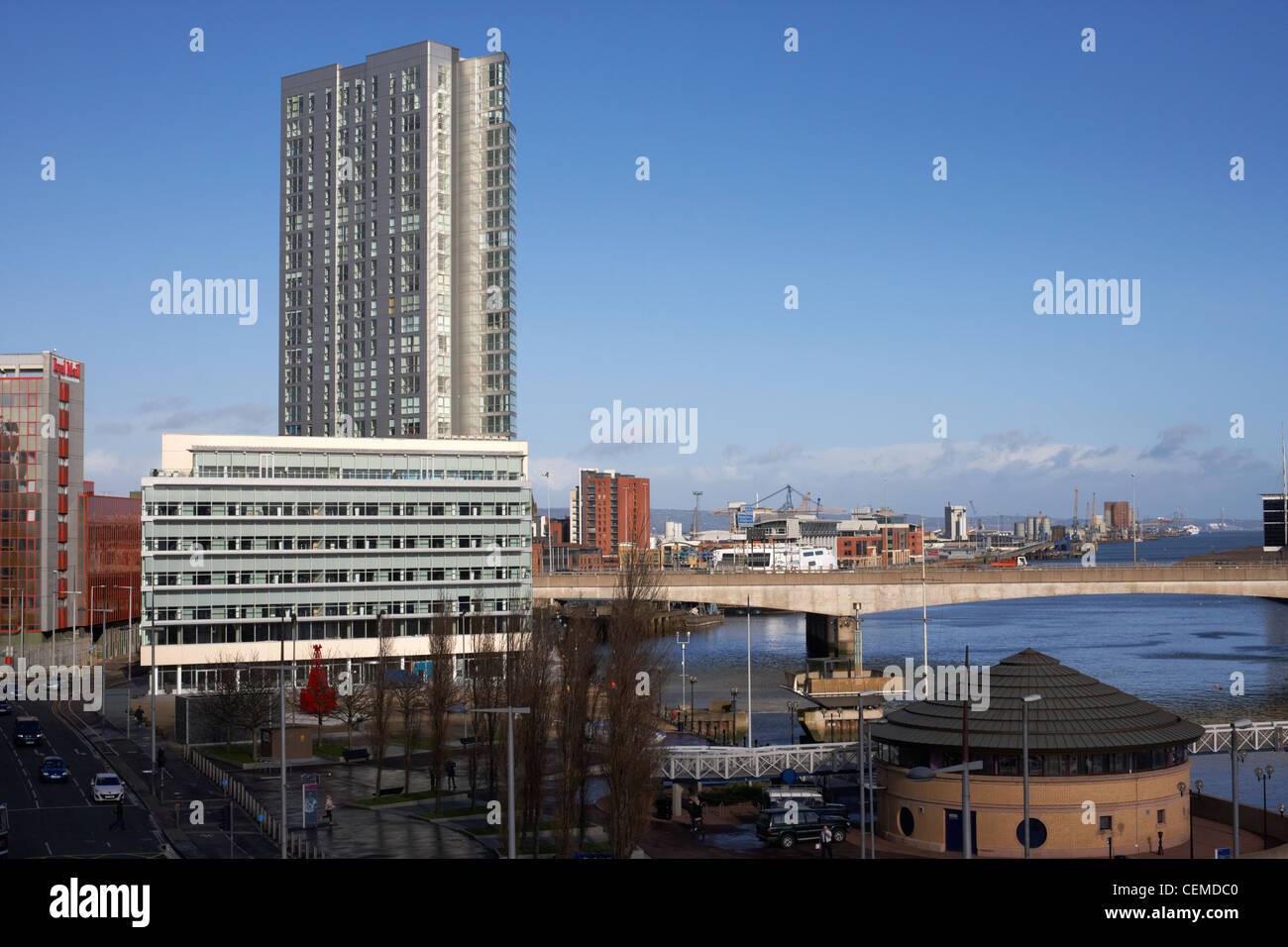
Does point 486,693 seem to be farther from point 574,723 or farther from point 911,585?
point 911,585

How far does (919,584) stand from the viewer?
399ft

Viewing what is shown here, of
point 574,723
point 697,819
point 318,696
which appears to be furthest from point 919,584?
point 574,723

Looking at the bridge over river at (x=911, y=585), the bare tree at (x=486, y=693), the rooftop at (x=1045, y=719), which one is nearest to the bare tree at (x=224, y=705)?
the bare tree at (x=486, y=693)

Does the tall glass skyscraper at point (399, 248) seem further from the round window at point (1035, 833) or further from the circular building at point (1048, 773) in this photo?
the round window at point (1035, 833)

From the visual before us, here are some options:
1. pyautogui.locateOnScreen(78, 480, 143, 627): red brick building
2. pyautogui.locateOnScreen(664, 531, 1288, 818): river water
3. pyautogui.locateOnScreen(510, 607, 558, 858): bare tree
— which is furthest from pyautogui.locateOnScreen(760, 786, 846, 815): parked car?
pyautogui.locateOnScreen(78, 480, 143, 627): red brick building

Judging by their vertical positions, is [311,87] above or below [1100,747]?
above

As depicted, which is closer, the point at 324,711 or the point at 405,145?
the point at 324,711
